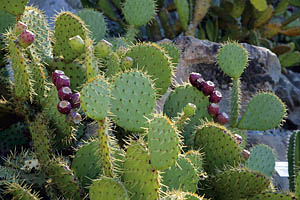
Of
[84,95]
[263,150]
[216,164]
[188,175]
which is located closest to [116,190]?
[84,95]

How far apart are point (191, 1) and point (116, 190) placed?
3.30 metres

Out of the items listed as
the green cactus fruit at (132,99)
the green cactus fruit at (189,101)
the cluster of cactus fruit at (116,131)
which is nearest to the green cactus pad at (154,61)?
the cluster of cactus fruit at (116,131)

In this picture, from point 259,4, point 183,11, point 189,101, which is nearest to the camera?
point 189,101

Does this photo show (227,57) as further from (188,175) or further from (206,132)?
(188,175)

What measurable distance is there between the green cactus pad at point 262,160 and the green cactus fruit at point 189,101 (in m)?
0.31

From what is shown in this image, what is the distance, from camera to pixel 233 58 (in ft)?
8.91

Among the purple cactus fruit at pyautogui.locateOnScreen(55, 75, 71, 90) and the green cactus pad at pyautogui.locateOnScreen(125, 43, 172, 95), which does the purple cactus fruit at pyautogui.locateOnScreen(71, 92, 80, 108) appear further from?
the green cactus pad at pyautogui.locateOnScreen(125, 43, 172, 95)

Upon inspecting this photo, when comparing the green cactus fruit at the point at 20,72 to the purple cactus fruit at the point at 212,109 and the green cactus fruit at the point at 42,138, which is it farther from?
the purple cactus fruit at the point at 212,109

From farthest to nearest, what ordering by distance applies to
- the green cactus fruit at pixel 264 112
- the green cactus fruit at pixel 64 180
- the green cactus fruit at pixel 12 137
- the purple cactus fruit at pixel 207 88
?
the green cactus fruit at pixel 264 112 → the purple cactus fruit at pixel 207 88 → the green cactus fruit at pixel 12 137 → the green cactus fruit at pixel 64 180

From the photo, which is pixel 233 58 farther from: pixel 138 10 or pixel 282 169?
pixel 282 169

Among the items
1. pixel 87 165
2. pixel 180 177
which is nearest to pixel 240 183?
pixel 180 177

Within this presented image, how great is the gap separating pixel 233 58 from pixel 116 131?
3.22 feet

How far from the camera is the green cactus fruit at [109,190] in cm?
148

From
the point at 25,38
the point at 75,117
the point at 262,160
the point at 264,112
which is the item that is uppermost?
the point at 25,38
